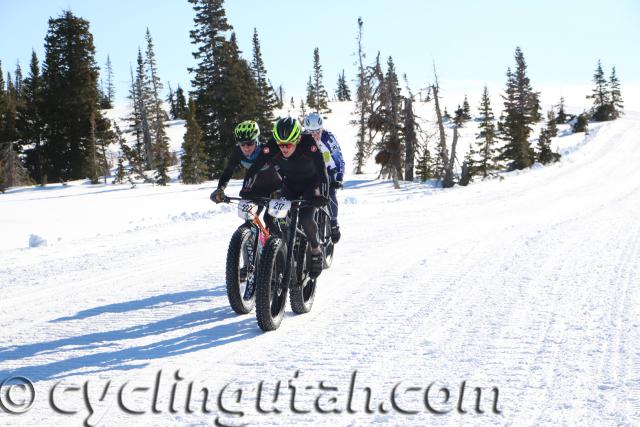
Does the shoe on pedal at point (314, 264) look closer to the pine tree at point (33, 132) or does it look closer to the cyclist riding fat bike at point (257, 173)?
the cyclist riding fat bike at point (257, 173)

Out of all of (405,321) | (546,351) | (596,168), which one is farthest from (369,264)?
(596,168)

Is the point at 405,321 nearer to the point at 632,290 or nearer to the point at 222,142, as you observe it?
the point at 632,290

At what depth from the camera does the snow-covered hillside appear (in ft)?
12.1

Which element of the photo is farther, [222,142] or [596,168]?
[222,142]

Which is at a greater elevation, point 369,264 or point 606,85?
point 606,85

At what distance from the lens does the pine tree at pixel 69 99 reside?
138ft

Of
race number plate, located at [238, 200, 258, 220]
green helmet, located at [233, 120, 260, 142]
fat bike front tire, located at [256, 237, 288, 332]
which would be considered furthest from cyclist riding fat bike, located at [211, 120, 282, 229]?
fat bike front tire, located at [256, 237, 288, 332]

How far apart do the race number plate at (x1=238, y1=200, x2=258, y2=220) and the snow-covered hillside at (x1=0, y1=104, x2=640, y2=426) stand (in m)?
1.11

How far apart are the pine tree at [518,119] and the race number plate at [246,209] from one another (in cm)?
4361

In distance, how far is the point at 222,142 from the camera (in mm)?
46625

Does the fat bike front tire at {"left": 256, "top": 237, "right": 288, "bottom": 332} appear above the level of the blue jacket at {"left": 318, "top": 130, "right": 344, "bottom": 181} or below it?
below

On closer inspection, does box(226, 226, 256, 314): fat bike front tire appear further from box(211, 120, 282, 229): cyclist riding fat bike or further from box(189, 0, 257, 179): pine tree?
box(189, 0, 257, 179): pine tree

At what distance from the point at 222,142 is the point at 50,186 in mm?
16176

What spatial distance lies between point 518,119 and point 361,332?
4785 cm
